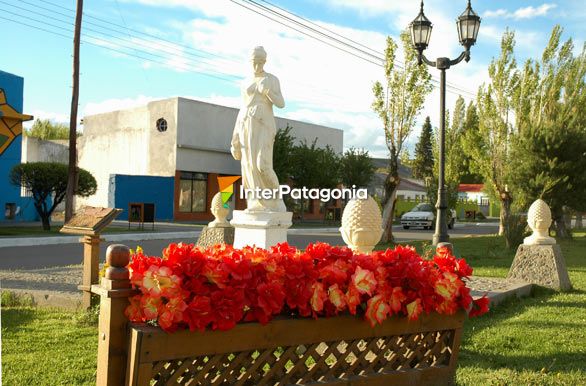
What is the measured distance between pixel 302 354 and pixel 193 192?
1096 inches

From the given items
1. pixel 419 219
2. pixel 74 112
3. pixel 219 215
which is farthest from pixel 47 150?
pixel 219 215

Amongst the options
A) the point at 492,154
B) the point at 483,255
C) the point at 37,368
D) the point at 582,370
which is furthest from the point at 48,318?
the point at 492,154

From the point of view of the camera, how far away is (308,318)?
10.4 ft

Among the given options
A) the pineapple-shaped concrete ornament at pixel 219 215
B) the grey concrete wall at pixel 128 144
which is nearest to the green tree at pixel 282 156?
the grey concrete wall at pixel 128 144

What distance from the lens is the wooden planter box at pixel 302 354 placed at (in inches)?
107

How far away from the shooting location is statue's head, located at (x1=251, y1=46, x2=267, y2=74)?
8.66 meters

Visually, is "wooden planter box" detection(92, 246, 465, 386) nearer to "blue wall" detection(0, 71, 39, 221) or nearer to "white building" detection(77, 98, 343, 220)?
"blue wall" detection(0, 71, 39, 221)

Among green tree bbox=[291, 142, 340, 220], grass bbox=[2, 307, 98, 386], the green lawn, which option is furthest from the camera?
green tree bbox=[291, 142, 340, 220]

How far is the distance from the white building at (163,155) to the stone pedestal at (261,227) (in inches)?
810

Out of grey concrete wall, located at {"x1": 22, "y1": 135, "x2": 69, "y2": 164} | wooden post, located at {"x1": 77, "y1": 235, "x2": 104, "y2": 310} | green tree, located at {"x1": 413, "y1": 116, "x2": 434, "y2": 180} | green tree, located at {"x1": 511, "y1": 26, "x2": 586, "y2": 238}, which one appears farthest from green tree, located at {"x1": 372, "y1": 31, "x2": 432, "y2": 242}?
green tree, located at {"x1": 413, "y1": 116, "x2": 434, "y2": 180}

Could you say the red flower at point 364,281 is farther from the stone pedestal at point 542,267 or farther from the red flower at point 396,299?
the stone pedestal at point 542,267

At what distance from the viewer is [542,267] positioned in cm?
895

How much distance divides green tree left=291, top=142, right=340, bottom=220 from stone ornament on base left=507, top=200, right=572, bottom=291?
74.1 feet

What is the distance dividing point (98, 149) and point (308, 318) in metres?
31.6
